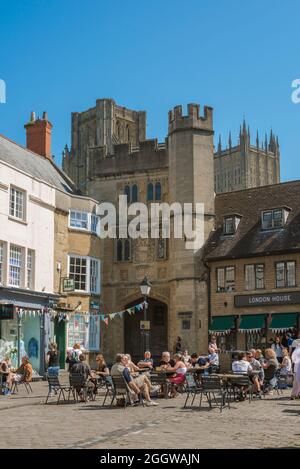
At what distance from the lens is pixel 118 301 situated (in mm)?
40969

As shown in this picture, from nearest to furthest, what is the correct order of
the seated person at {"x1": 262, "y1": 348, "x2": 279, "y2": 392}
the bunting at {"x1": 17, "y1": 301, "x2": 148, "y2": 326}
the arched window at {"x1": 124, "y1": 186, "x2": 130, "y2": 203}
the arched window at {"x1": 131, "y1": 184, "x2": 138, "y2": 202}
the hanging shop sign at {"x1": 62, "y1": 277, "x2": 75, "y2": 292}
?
the seated person at {"x1": 262, "y1": 348, "x2": 279, "y2": 392}, the bunting at {"x1": 17, "y1": 301, "x2": 148, "y2": 326}, the hanging shop sign at {"x1": 62, "y1": 277, "x2": 75, "y2": 292}, the arched window at {"x1": 131, "y1": 184, "x2": 138, "y2": 202}, the arched window at {"x1": 124, "y1": 186, "x2": 130, "y2": 203}

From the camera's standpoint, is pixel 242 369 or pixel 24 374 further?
pixel 24 374

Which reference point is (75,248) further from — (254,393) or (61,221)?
(254,393)

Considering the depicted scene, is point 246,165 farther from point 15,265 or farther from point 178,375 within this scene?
point 178,375

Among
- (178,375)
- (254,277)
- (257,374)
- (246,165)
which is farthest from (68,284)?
(246,165)

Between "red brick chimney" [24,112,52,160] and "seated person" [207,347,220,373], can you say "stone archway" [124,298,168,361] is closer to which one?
"red brick chimney" [24,112,52,160]

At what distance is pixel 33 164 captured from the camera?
37.3 meters

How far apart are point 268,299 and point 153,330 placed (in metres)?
9.59

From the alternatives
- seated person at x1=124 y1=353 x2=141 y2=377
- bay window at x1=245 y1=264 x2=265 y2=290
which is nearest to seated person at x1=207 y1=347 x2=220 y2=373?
seated person at x1=124 y1=353 x2=141 y2=377

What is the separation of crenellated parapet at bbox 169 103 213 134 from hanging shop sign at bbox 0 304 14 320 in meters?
15.4

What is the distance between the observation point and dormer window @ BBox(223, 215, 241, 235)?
129 feet

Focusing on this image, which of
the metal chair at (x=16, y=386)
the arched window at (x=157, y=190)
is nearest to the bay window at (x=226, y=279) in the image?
the arched window at (x=157, y=190)
